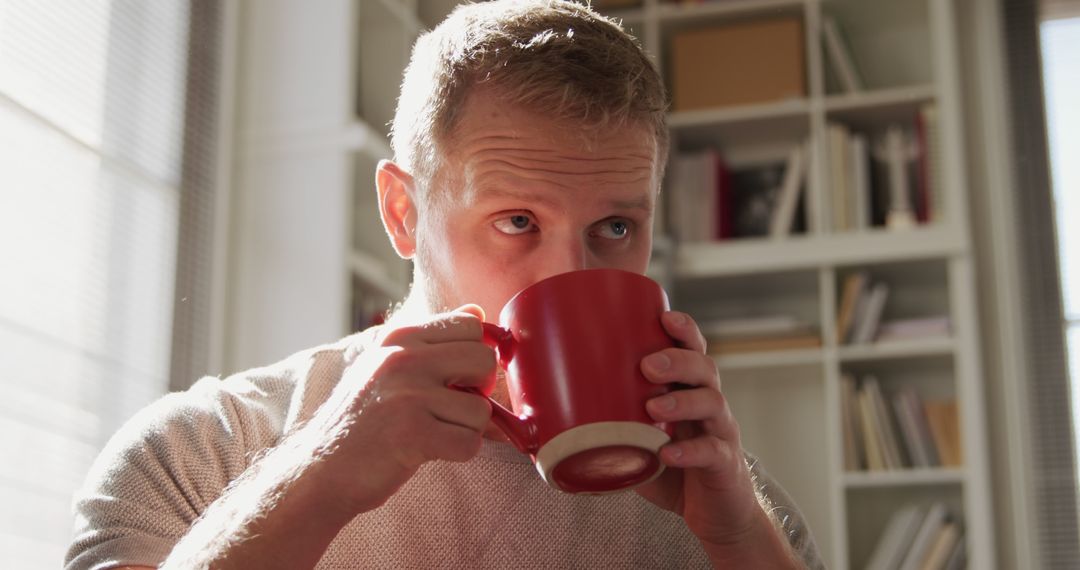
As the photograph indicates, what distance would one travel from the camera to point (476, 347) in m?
0.81

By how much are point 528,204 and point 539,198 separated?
11 millimetres

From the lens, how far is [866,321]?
13.0 feet

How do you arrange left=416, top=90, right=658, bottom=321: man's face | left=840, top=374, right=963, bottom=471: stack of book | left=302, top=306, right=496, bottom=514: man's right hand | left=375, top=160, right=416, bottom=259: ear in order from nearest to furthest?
1. left=302, top=306, right=496, bottom=514: man's right hand
2. left=416, top=90, right=658, bottom=321: man's face
3. left=375, top=160, right=416, bottom=259: ear
4. left=840, top=374, right=963, bottom=471: stack of book

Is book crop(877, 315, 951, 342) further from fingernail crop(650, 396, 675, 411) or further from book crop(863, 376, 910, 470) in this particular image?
fingernail crop(650, 396, 675, 411)

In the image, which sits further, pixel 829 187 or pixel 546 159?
pixel 829 187

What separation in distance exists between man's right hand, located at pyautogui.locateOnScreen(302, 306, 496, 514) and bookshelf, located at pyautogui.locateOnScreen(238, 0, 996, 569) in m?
2.47

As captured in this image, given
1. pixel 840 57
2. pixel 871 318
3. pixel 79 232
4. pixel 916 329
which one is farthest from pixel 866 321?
pixel 79 232

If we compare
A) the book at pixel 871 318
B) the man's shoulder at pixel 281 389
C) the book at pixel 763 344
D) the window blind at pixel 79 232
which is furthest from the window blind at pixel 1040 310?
the man's shoulder at pixel 281 389

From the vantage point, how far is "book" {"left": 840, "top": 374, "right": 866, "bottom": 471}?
3.86 metres

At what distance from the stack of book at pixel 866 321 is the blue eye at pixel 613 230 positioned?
9.88 ft

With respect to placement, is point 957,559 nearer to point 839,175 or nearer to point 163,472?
point 839,175

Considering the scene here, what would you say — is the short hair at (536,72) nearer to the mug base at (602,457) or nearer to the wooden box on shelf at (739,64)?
the mug base at (602,457)

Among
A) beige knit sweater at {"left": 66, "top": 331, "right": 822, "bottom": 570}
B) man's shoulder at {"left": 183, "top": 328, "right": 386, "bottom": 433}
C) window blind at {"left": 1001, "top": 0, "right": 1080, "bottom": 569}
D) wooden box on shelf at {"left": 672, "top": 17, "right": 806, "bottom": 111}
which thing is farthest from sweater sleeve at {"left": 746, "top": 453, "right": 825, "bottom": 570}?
wooden box on shelf at {"left": 672, "top": 17, "right": 806, "bottom": 111}

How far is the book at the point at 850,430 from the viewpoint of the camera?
12.7 feet
